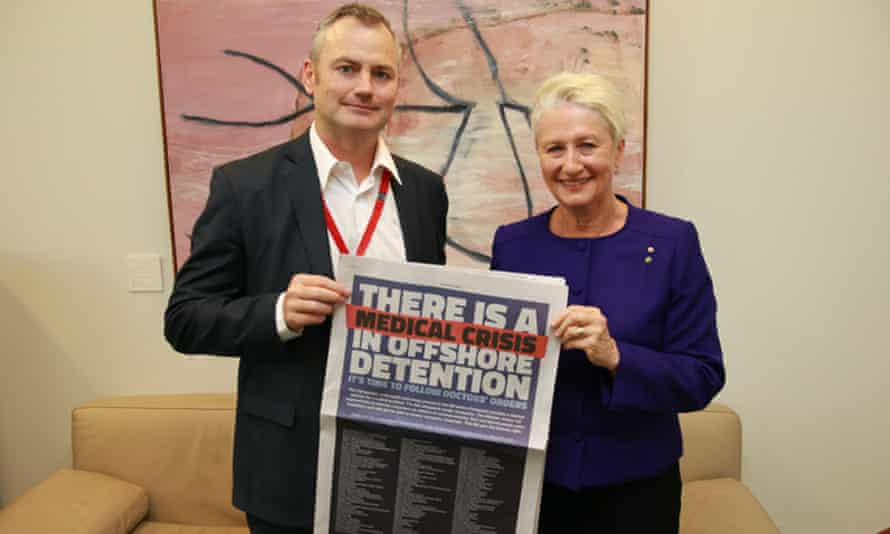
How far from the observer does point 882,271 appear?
7.59 ft

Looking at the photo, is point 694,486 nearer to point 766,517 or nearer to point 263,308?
point 766,517

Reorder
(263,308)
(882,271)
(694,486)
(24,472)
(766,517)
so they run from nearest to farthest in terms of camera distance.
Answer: (263,308)
(766,517)
(694,486)
(882,271)
(24,472)

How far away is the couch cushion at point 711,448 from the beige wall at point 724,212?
236mm

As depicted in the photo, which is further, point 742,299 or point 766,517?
point 742,299

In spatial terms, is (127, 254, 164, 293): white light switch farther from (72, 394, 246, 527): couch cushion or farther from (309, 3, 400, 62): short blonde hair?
(309, 3, 400, 62): short blonde hair

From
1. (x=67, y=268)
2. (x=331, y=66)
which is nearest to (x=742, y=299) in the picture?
(x=331, y=66)

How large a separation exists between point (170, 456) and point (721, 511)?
1.85 meters

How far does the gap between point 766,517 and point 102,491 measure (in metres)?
2.12

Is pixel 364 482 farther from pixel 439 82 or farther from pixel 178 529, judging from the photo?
pixel 439 82

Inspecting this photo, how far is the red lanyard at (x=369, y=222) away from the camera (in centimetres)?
122

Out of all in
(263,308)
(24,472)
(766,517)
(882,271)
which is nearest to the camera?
(263,308)

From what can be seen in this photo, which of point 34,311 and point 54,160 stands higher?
point 54,160

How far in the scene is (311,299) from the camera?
1.09 meters

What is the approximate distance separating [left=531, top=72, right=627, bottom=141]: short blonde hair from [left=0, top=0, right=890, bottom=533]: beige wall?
1172mm
